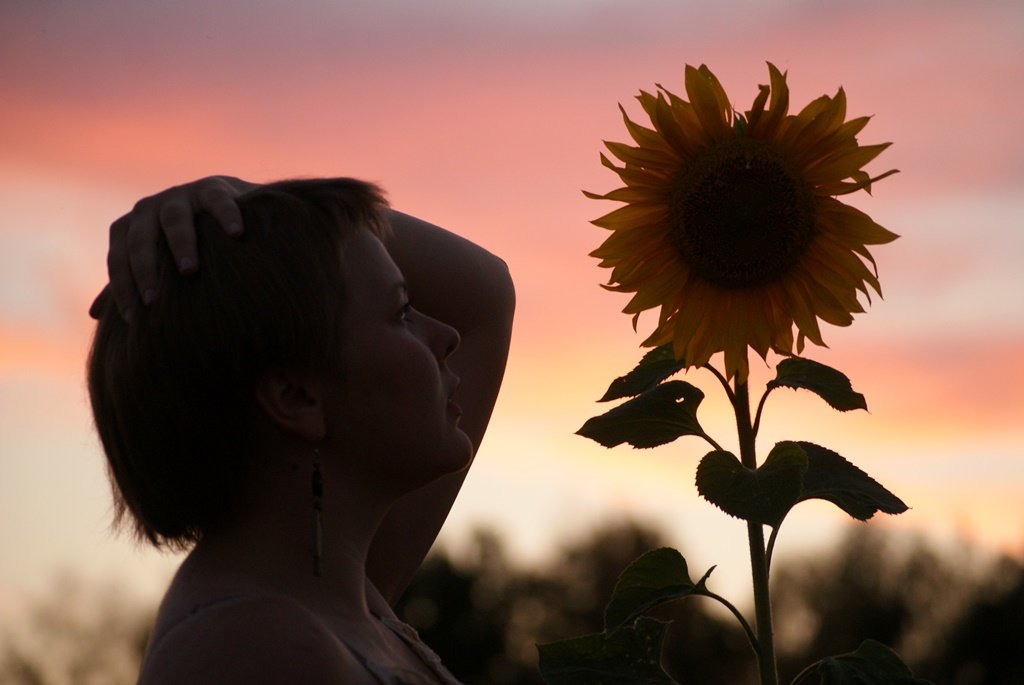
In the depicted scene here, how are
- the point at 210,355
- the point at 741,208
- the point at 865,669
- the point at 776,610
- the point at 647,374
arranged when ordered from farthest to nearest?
the point at 776,610, the point at 741,208, the point at 647,374, the point at 865,669, the point at 210,355

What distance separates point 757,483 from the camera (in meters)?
Result: 3.29

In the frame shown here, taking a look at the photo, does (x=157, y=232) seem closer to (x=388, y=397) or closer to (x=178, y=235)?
(x=178, y=235)

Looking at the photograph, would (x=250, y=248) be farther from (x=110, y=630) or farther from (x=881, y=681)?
(x=110, y=630)

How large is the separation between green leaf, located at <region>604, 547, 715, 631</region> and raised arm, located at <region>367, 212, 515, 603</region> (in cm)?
61

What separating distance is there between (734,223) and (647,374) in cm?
53

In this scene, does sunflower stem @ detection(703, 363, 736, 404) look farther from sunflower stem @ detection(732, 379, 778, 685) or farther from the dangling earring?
the dangling earring

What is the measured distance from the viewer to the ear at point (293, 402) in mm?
3020

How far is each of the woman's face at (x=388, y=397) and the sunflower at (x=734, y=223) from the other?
0.77 meters

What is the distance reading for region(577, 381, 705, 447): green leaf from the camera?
3.56m

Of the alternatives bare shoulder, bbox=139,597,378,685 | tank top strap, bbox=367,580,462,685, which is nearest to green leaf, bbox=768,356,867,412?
tank top strap, bbox=367,580,462,685

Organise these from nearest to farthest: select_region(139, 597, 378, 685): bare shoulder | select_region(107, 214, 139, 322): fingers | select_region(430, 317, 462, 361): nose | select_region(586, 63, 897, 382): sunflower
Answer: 1. select_region(139, 597, 378, 685): bare shoulder
2. select_region(107, 214, 139, 322): fingers
3. select_region(430, 317, 462, 361): nose
4. select_region(586, 63, 897, 382): sunflower

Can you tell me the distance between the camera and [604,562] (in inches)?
1790

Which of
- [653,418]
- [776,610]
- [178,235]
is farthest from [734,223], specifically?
[776,610]

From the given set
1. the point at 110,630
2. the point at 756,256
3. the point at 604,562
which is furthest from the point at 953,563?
the point at 756,256
